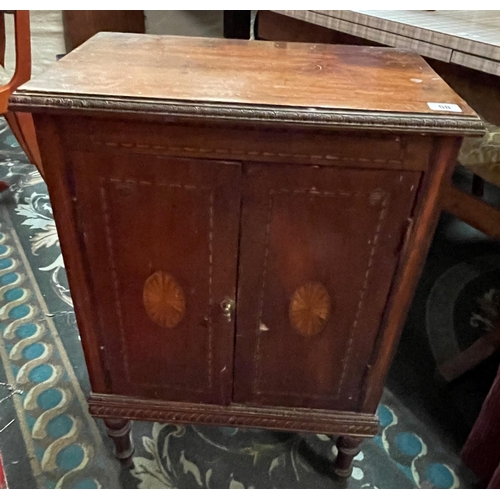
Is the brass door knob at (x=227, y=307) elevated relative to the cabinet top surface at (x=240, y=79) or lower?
lower

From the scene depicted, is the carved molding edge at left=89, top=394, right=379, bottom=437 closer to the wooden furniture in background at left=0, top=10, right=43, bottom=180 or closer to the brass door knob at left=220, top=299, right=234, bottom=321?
the brass door knob at left=220, top=299, right=234, bottom=321

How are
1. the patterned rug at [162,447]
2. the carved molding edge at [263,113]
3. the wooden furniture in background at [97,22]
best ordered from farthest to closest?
the wooden furniture in background at [97,22]
the patterned rug at [162,447]
the carved molding edge at [263,113]

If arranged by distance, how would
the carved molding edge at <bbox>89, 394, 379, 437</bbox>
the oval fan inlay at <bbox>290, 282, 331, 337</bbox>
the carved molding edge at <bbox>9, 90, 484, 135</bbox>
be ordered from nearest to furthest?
the carved molding edge at <bbox>9, 90, 484, 135</bbox> → the oval fan inlay at <bbox>290, 282, 331, 337</bbox> → the carved molding edge at <bbox>89, 394, 379, 437</bbox>

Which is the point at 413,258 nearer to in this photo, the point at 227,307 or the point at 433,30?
the point at 227,307

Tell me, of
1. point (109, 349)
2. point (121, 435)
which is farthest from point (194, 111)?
point (121, 435)

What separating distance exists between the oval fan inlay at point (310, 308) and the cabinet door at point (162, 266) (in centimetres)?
11

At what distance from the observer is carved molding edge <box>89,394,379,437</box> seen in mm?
938

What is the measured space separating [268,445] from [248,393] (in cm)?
25

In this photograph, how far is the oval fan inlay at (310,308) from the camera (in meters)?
0.79

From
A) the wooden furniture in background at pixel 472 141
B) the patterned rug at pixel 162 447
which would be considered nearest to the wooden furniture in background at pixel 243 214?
the patterned rug at pixel 162 447

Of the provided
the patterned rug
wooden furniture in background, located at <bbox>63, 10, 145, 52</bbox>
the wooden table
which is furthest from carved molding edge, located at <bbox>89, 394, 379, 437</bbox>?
wooden furniture in background, located at <bbox>63, 10, 145, 52</bbox>

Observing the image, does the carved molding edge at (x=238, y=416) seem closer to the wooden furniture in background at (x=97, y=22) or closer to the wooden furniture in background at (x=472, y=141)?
the wooden furniture in background at (x=472, y=141)

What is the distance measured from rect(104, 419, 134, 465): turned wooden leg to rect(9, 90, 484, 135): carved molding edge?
65cm

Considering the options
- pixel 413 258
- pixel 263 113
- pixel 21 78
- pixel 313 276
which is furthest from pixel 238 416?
pixel 21 78
